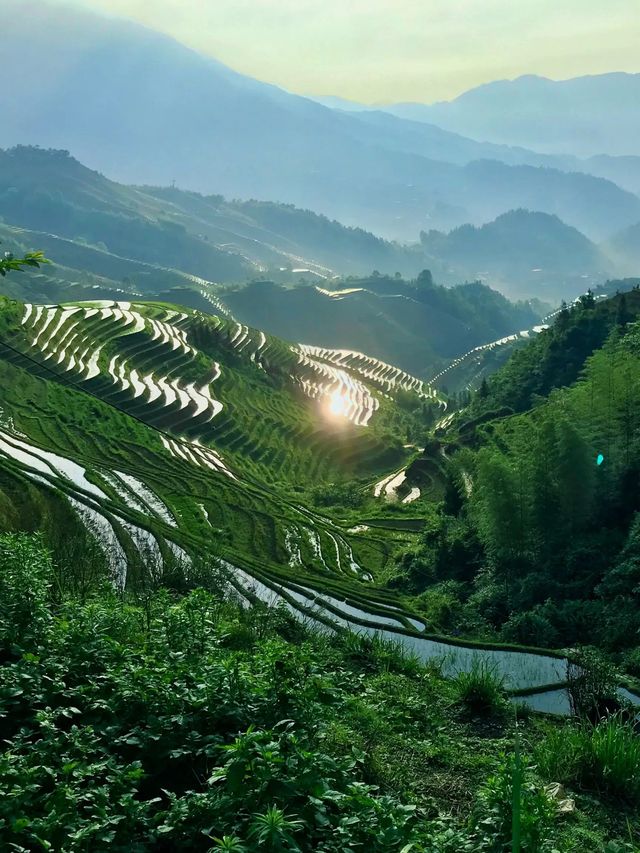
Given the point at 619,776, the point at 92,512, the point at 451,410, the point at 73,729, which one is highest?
the point at 451,410

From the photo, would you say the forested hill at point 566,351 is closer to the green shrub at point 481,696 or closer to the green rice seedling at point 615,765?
the green shrub at point 481,696

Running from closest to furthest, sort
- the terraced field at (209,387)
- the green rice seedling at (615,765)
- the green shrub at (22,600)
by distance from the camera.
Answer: the green rice seedling at (615,765) < the green shrub at (22,600) < the terraced field at (209,387)

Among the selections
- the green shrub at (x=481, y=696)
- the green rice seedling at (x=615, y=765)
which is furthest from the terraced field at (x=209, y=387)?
the green rice seedling at (x=615, y=765)

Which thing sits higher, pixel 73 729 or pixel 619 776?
pixel 619 776

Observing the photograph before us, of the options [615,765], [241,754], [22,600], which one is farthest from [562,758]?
[22,600]

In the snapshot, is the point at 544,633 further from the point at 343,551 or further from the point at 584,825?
the point at 343,551

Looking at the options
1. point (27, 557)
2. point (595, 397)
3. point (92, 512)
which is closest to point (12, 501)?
point (92, 512)

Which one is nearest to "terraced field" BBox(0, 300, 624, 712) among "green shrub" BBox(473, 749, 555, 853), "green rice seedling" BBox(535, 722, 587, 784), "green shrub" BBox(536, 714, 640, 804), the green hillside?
the green hillside

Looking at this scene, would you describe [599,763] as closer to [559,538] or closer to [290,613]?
[290,613]
